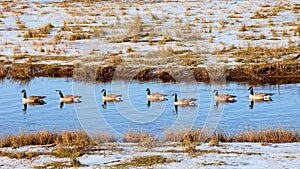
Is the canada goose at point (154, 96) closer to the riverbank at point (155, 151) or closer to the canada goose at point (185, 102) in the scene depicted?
the canada goose at point (185, 102)

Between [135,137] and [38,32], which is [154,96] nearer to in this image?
[135,137]

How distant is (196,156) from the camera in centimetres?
1043

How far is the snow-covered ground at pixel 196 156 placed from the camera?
9914 millimetres

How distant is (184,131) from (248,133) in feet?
4.67

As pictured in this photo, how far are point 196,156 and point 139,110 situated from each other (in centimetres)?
592

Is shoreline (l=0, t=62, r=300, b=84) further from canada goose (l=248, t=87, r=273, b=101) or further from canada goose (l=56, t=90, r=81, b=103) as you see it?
canada goose (l=56, t=90, r=81, b=103)

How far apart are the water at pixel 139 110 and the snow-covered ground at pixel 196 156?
1.84m

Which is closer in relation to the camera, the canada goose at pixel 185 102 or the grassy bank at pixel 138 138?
the grassy bank at pixel 138 138

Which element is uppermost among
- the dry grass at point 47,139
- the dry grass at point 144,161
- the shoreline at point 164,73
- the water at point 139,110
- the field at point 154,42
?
the field at point 154,42

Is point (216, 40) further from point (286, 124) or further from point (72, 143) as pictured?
point (72, 143)

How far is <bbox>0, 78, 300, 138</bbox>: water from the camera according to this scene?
46.1ft

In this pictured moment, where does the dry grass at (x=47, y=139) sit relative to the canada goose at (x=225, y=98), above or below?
below

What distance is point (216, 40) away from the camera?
25.3 metres

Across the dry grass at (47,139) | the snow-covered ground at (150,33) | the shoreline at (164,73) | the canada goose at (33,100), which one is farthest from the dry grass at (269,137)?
the snow-covered ground at (150,33)
